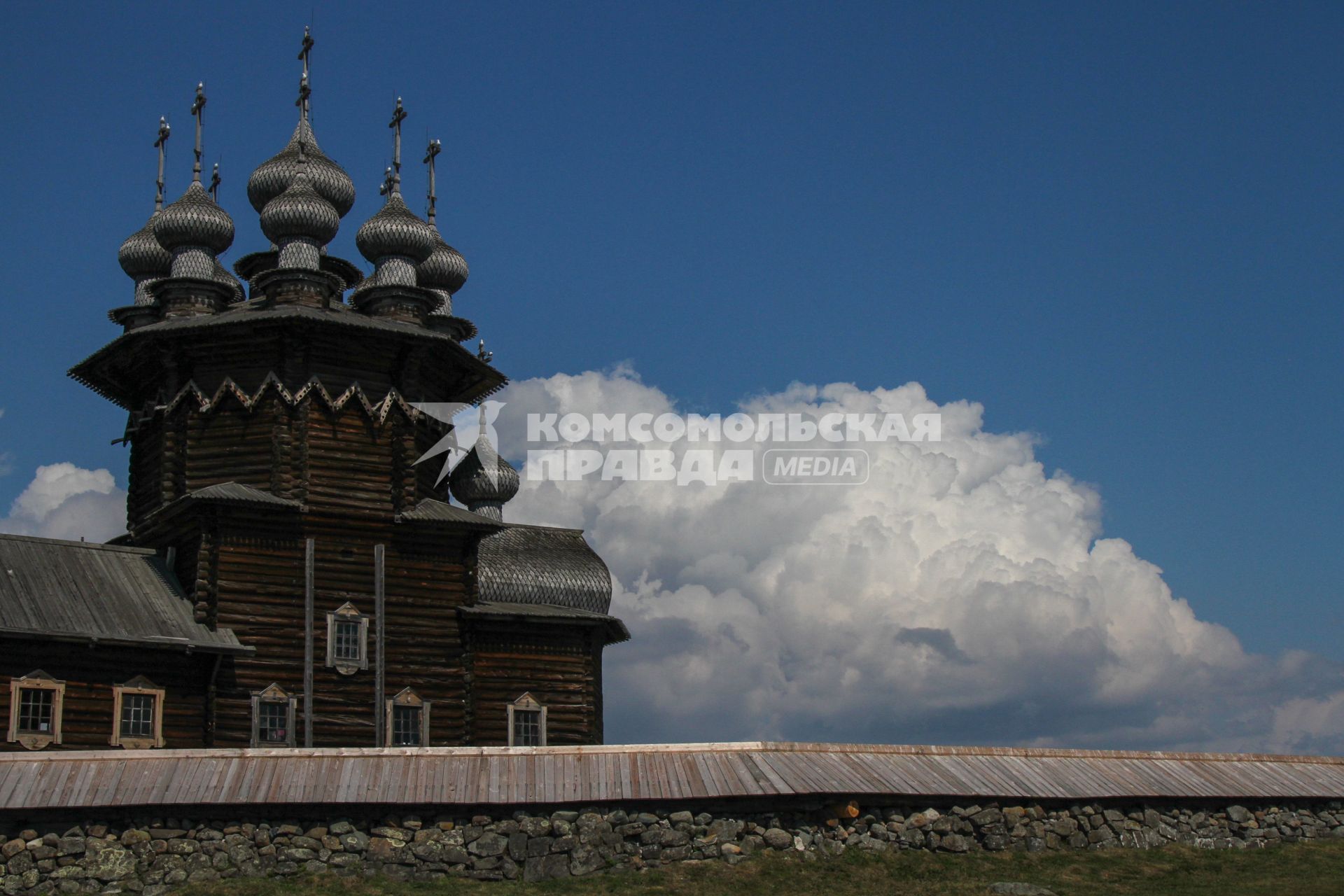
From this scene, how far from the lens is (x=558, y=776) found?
22.0m

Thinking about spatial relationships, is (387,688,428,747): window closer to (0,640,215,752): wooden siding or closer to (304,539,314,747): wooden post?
(304,539,314,747): wooden post

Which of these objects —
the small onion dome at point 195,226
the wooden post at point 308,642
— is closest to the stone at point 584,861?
the wooden post at point 308,642

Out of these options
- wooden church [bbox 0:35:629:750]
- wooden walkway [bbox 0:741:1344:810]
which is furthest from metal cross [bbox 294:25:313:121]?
wooden walkway [bbox 0:741:1344:810]

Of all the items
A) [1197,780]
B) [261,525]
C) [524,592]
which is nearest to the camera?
[1197,780]

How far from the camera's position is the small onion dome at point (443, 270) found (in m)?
38.4

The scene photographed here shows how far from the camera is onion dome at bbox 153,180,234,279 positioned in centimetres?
3481

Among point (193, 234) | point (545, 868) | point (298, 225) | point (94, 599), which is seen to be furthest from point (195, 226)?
point (545, 868)

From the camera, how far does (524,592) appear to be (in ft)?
116

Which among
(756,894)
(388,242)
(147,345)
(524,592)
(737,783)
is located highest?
(388,242)

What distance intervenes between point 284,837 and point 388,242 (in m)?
17.9

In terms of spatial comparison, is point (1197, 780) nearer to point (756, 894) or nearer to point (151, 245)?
point (756, 894)

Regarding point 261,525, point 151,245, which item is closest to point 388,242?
point 151,245

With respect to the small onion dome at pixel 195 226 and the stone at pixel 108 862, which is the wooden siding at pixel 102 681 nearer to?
the stone at pixel 108 862

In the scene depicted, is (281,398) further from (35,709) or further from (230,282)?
(35,709)
